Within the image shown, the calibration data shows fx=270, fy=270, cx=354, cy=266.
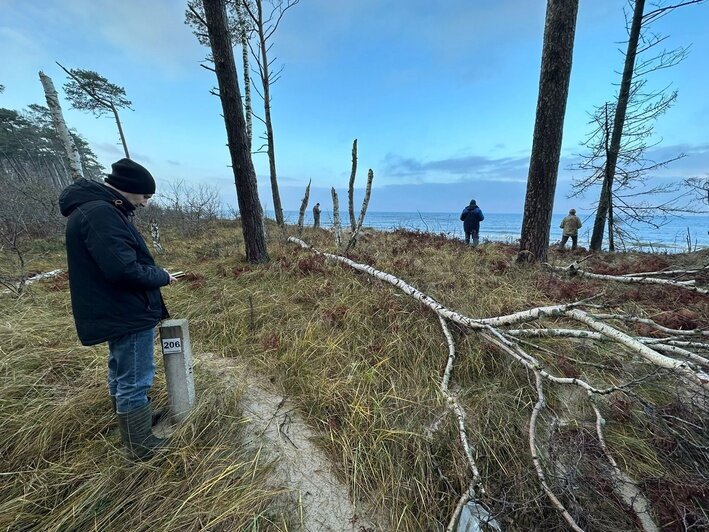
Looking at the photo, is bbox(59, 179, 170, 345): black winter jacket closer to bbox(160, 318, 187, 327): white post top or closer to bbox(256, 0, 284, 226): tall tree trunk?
bbox(160, 318, 187, 327): white post top

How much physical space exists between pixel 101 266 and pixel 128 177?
2.15 ft

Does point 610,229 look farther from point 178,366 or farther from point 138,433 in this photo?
point 138,433

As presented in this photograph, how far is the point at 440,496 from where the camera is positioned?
6.19 ft

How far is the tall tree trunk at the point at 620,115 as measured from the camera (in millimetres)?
8484

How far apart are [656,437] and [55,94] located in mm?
9995

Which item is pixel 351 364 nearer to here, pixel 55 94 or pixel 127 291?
pixel 127 291

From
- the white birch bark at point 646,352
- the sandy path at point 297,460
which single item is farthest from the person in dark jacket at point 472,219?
the sandy path at point 297,460

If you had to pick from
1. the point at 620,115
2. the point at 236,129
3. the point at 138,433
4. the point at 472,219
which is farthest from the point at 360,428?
the point at 620,115

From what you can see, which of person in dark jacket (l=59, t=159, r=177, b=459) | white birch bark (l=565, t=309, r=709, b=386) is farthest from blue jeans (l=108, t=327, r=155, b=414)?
white birch bark (l=565, t=309, r=709, b=386)

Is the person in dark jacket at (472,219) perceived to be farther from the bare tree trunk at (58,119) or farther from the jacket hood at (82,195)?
the bare tree trunk at (58,119)

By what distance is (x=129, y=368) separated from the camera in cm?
187

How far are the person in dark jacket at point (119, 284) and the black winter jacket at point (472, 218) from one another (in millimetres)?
10641

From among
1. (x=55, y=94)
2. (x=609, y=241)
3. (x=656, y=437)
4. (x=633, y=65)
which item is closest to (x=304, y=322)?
(x=656, y=437)

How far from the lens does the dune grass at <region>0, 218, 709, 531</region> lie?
66.1 inches
